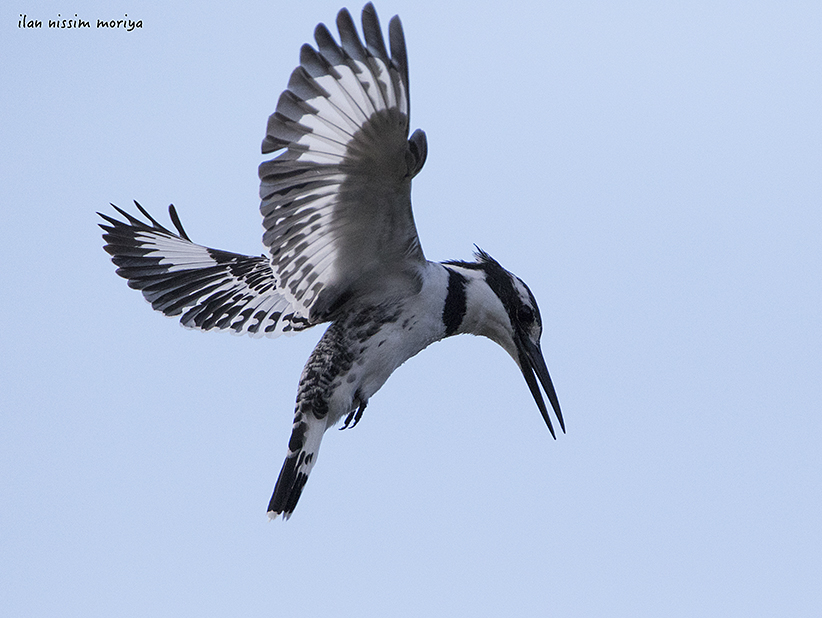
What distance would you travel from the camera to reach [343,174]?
2.93 m

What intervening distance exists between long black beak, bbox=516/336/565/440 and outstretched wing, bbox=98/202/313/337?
0.87m

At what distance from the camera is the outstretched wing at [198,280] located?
387 centimetres

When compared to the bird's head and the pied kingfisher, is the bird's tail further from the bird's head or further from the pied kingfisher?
the bird's head

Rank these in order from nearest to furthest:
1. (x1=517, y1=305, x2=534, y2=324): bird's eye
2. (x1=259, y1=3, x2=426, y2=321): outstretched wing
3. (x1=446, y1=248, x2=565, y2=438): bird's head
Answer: (x1=259, y1=3, x2=426, y2=321): outstretched wing → (x1=446, y1=248, x2=565, y2=438): bird's head → (x1=517, y1=305, x2=534, y2=324): bird's eye

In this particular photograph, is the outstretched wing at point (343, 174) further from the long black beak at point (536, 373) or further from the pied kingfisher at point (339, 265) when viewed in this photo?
the long black beak at point (536, 373)

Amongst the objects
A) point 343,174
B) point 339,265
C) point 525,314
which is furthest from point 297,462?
point 525,314

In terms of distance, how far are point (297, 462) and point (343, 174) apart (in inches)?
38.7

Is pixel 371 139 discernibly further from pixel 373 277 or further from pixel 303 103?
pixel 373 277

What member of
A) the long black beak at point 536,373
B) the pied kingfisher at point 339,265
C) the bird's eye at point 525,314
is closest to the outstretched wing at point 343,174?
the pied kingfisher at point 339,265

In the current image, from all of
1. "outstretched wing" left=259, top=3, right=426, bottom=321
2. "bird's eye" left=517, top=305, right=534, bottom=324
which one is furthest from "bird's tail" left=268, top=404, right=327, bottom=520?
"bird's eye" left=517, top=305, right=534, bottom=324

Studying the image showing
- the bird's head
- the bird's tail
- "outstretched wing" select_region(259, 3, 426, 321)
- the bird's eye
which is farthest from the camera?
the bird's eye

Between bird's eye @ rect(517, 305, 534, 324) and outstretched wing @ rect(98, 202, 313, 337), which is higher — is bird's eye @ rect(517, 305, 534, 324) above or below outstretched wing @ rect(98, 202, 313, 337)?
below

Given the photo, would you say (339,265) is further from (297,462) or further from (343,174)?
(297,462)

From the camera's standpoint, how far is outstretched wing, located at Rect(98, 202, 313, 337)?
12.7ft
